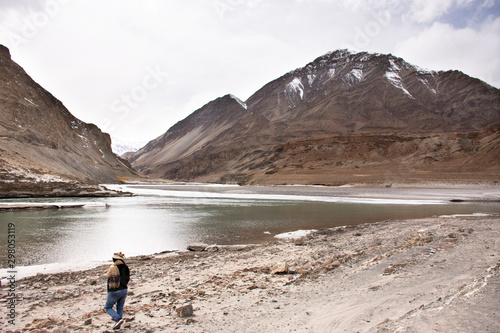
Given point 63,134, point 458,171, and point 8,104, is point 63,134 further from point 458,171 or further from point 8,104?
point 458,171

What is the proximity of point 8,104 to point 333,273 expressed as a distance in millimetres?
79883

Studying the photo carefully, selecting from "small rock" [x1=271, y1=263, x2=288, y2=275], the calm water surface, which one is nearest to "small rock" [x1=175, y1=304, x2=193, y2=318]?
"small rock" [x1=271, y1=263, x2=288, y2=275]

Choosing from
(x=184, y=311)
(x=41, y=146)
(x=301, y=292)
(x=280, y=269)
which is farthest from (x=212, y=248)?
(x=41, y=146)

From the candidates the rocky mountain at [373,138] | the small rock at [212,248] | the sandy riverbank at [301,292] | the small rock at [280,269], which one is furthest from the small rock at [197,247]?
the rocky mountain at [373,138]

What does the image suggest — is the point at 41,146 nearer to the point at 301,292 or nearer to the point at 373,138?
the point at 301,292

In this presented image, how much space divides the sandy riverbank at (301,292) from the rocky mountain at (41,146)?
41.5 metres

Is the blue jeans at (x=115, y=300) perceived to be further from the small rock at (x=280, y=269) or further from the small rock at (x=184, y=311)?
the small rock at (x=280, y=269)

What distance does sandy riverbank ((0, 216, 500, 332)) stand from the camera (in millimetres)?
5328

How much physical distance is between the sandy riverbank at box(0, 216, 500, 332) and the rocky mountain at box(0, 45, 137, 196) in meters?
41.5

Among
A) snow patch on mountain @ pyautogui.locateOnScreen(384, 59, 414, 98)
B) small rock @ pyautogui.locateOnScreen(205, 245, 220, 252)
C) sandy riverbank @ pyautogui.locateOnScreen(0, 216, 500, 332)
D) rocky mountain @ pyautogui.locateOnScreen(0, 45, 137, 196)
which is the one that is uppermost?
snow patch on mountain @ pyautogui.locateOnScreen(384, 59, 414, 98)

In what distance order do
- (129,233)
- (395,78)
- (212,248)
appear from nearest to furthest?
(212,248) → (129,233) → (395,78)

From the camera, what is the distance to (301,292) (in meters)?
7.25

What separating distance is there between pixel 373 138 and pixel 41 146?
88.2 metres

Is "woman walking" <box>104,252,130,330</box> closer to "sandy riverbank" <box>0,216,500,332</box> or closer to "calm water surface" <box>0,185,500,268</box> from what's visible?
"sandy riverbank" <box>0,216,500,332</box>
